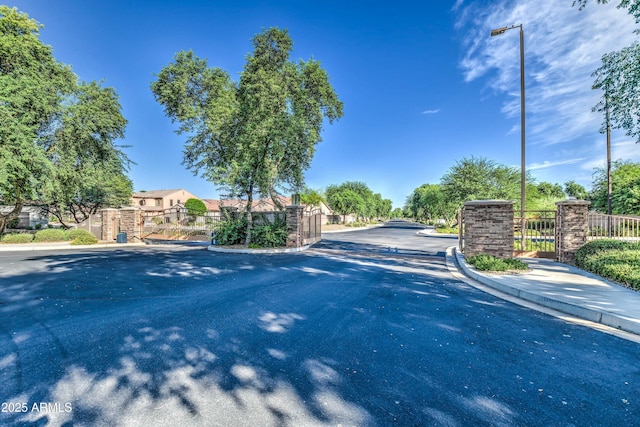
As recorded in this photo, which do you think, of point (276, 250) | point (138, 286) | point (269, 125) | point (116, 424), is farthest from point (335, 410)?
point (269, 125)

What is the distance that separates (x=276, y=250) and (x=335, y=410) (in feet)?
35.8

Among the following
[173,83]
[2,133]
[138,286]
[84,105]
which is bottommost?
[138,286]

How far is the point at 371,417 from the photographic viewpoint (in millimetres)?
2125

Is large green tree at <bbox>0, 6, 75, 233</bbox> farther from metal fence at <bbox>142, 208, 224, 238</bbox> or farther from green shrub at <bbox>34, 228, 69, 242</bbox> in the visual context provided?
metal fence at <bbox>142, 208, 224, 238</bbox>

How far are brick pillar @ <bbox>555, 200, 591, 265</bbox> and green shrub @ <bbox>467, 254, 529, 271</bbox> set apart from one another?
2630 millimetres

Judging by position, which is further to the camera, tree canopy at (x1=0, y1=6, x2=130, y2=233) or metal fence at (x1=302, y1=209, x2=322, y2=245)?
metal fence at (x1=302, y1=209, x2=322, y2=245)

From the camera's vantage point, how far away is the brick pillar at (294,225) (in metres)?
13.7

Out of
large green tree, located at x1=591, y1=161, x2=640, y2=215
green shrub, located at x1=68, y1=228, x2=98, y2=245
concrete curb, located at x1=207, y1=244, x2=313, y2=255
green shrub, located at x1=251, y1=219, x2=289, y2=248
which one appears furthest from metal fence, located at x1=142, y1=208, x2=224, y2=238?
large green tree, located at x1=591, y1=161, x2=640, y2=215

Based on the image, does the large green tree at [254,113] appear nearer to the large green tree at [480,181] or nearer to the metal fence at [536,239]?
the metal fence at [536,239]

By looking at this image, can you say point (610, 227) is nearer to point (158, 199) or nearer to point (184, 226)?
point (184, 226)

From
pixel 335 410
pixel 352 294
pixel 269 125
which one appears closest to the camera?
pixel 335 410

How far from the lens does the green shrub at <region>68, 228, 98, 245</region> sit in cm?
1517

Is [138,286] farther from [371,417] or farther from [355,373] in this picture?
[371,417]

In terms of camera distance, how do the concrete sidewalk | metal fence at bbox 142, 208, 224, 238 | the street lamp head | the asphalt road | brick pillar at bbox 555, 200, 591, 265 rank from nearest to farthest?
the asphalt road → the concrete sidewalk → brick pillar at bbox 555, 200, 591, 265 → the street lamp head → metal fence at bbox 142, 208, 224, 238
